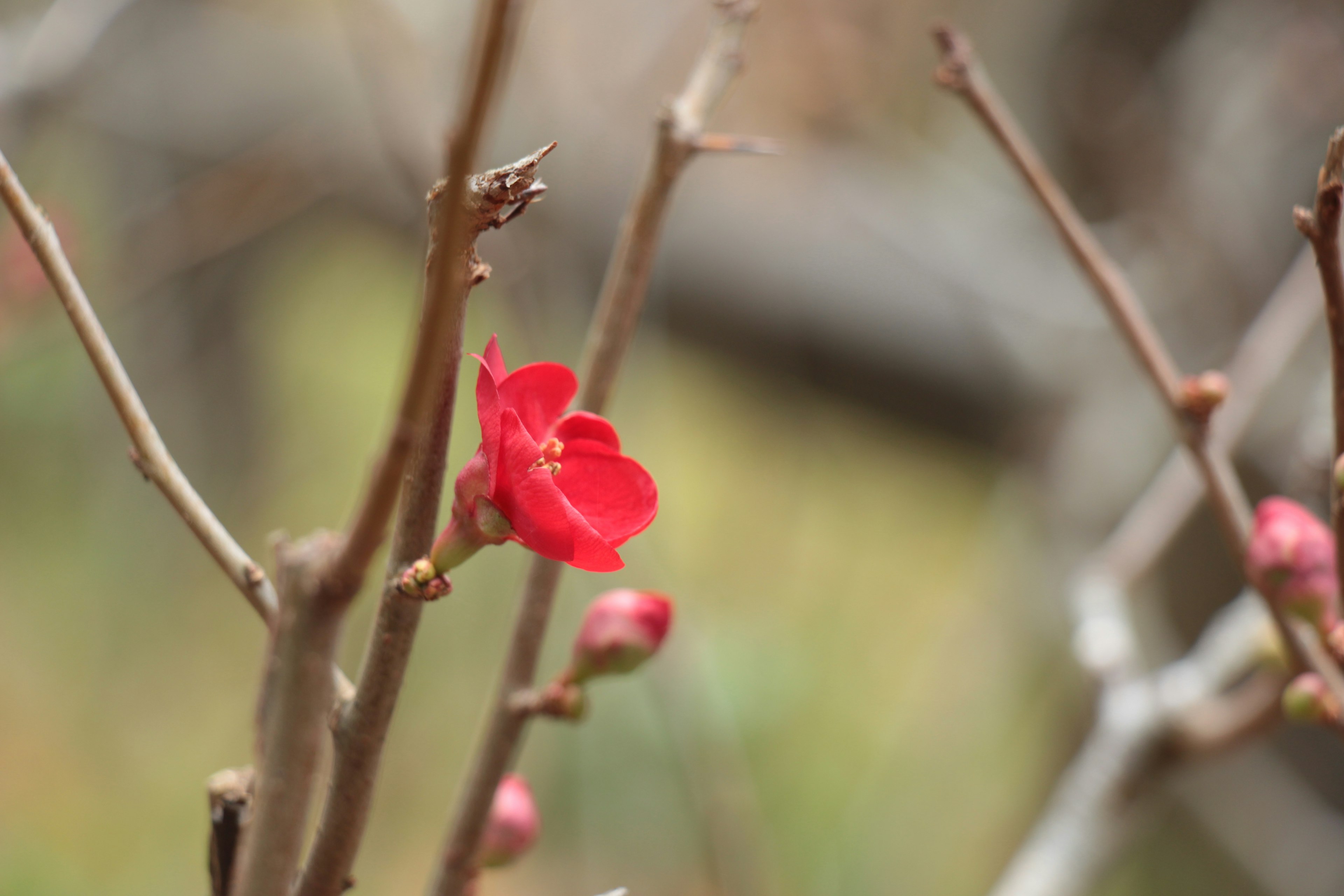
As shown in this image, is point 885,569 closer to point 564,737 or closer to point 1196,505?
point 564,737

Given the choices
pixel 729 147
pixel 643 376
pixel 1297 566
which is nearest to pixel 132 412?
pixel 729 147

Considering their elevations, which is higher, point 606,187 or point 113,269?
point 113,269

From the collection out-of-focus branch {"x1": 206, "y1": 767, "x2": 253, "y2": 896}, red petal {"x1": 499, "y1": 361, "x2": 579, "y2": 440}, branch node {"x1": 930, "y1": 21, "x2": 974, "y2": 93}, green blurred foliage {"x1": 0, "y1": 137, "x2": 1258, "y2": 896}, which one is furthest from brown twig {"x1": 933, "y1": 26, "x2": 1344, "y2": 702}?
green blurred foliage {"x1": 0, "y1": 137, "x2": 1258, "y2": 896}

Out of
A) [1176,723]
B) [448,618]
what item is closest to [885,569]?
[448,618]

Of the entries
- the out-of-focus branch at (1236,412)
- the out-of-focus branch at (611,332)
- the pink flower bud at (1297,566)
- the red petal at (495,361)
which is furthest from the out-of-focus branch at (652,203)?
the out-of-focus branch at (1236,412)

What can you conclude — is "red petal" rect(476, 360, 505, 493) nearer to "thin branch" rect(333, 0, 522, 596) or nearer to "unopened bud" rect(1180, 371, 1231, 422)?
"thin branch" rect(333, 0, 522, 596)

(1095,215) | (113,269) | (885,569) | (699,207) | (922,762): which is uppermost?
(113,269)

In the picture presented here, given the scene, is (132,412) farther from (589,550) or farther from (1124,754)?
(1124,754)
